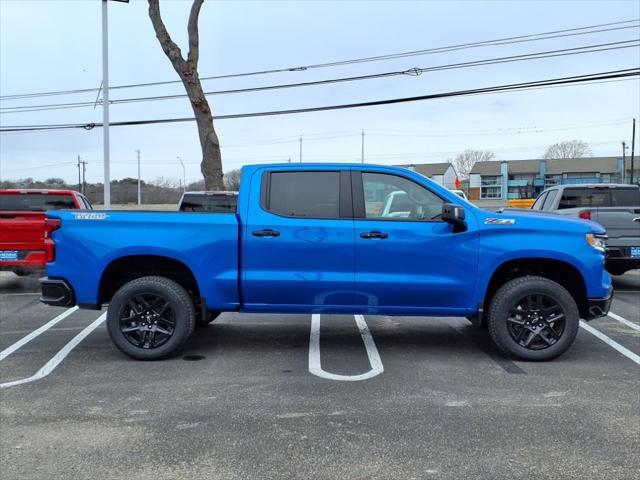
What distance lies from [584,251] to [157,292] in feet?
13.8

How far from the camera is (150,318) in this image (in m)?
5.50

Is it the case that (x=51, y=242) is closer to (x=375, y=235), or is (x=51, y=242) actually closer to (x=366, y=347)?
(x=375, y=235)

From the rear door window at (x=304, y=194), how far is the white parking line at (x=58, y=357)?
2628mm

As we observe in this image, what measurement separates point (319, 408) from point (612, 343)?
3.89m

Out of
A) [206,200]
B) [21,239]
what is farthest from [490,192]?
[21,239]

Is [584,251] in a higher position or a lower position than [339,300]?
higher

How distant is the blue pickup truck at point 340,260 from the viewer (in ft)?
17.4

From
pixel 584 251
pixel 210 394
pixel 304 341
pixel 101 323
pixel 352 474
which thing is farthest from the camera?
pixel 101 323

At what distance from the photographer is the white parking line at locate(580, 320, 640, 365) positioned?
566 cm

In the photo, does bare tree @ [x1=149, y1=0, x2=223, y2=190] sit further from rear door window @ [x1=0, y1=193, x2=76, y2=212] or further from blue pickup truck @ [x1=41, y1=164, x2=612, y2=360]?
blue pickup truck @ [x1=41, y1=164, x2=612, y2=360]

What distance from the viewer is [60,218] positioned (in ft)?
17.7

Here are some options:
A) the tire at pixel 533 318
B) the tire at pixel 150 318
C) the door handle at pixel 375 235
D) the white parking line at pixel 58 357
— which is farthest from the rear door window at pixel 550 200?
the white parking line at pixel 58 357

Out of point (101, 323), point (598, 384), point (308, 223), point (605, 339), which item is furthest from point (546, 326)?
point (101, 323)

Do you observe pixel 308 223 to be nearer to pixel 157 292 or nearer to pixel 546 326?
pixel 157 292
